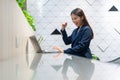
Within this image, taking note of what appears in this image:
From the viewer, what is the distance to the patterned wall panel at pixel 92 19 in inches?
142

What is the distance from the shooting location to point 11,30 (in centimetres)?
150

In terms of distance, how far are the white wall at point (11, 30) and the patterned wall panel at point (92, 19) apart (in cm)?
177

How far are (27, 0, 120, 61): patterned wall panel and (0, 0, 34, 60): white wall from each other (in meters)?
1.77

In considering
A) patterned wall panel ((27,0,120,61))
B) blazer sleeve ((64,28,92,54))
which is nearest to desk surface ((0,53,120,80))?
blazer sleeve ((64,28,92,54))

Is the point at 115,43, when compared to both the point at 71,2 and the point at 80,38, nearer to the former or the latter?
the point at 71,2

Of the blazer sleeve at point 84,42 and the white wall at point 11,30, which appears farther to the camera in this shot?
the blazer sleeve at point 84,42

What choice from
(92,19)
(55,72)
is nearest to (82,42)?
(55,72)

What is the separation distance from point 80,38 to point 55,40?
1.48 metres

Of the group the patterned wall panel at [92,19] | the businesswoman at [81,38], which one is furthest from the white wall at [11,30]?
the patterned wall panel at [92,19]

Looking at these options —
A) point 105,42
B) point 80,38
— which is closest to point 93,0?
point 105,42

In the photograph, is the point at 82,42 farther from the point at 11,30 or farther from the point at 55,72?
the point at 55,72

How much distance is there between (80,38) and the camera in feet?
7.00

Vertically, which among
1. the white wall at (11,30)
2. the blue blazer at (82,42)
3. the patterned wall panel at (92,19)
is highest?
the white wall at (11,30)

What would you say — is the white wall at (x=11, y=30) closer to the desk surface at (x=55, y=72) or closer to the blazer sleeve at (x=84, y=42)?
the desk surface at (x=55, y=72)
